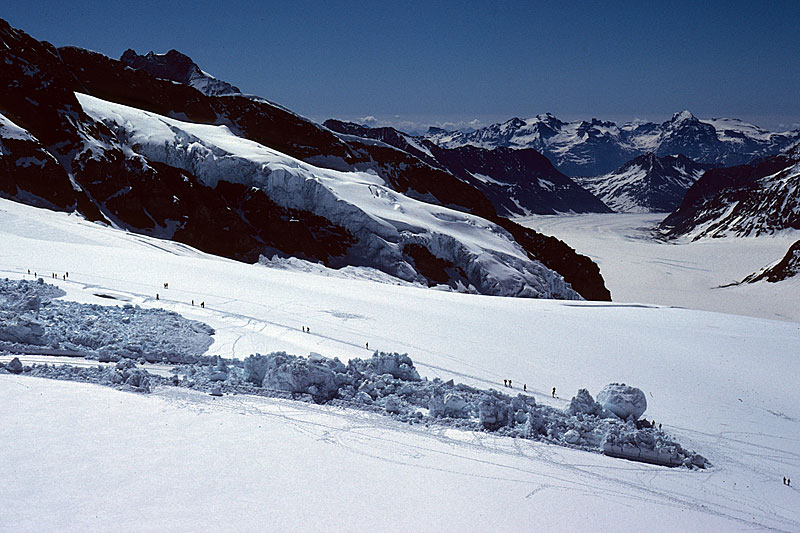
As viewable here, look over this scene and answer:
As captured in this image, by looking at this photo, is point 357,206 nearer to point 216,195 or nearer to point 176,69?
point 216,195

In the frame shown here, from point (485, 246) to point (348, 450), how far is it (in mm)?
48876

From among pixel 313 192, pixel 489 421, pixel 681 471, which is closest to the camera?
pixel 681 471

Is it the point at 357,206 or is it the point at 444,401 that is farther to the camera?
the point at 357,206

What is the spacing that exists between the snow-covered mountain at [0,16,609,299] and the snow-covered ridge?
118mm

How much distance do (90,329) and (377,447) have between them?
8.96 metres

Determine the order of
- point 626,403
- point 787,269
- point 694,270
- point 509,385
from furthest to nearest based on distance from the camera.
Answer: point 694,270 → point 787,269 → point 509,385 → point 626,403

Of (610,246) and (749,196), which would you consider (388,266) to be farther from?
(749,196)

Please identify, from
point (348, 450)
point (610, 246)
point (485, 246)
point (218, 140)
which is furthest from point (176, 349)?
point (610, 246)

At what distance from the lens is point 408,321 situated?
20.1 metres

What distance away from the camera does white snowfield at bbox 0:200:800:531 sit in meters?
7.61

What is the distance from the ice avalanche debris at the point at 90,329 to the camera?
1291 centimetres

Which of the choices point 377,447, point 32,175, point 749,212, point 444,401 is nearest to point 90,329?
point 377,447

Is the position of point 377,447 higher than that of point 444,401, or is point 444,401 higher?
point 444,401

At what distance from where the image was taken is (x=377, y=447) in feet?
33.0
